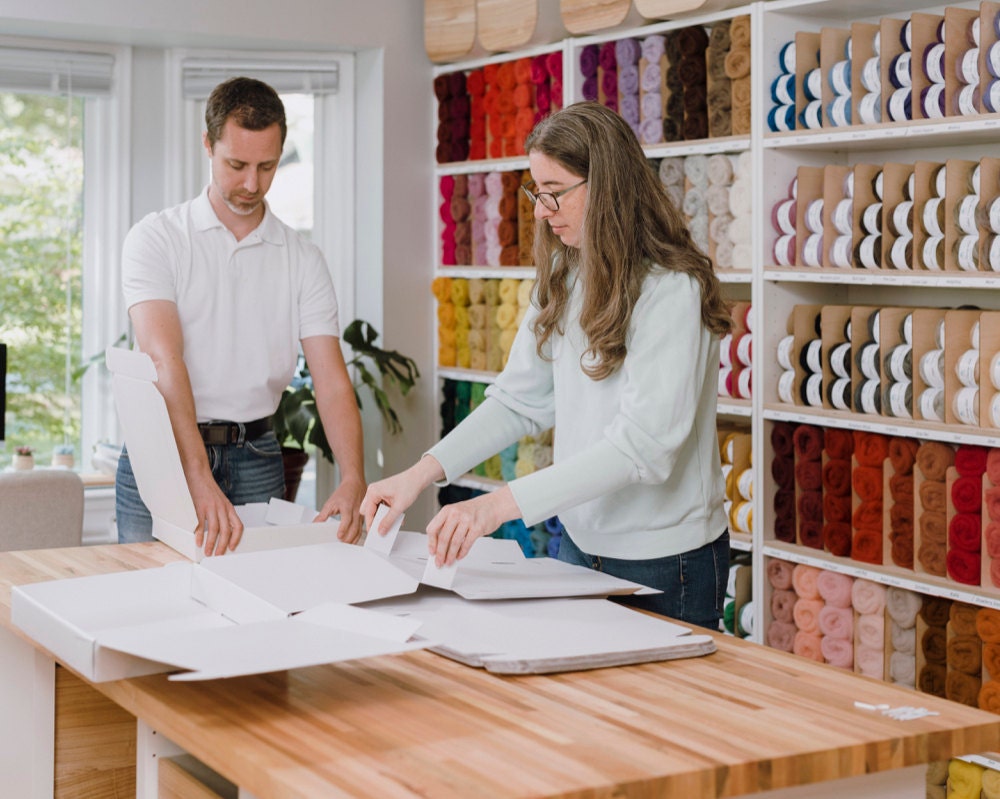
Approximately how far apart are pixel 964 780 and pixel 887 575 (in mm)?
470

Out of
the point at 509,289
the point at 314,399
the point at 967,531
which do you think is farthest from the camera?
the point at 509,289

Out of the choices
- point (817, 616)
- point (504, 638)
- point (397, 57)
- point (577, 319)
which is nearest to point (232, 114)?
point (577, 319)

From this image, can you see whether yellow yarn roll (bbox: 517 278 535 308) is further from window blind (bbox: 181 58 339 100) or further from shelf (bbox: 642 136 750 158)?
window blind (bbox: 181 58 339 100)

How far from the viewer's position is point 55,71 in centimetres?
414

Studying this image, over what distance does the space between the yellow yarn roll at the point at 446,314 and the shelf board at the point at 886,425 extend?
1426mm

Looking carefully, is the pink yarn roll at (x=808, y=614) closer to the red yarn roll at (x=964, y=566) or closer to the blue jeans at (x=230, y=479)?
the red yarn roll at (x=964, y=566)

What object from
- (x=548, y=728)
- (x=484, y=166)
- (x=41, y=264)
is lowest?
(x=548, y=728)

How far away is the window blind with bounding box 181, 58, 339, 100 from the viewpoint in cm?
432

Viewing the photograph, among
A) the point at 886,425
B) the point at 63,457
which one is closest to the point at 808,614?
the point at 886,425

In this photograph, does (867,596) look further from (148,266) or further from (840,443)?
(148,266)

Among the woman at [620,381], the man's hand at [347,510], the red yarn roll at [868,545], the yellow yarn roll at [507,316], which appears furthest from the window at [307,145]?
the woman at [620,381]

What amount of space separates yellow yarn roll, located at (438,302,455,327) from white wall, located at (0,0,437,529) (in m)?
0.13

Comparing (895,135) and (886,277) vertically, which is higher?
(895,135)

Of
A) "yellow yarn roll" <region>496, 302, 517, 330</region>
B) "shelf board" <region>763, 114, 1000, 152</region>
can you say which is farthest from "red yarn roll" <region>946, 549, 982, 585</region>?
"yellow yarn roll" <region>496, 302, 517, 330</region>
